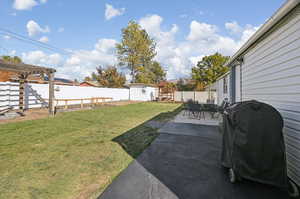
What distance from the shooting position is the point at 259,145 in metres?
2.02

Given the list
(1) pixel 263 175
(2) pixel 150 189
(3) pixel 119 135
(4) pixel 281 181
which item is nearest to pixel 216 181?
(1) pixel 263 175

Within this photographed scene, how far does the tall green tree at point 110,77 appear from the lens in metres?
27.5

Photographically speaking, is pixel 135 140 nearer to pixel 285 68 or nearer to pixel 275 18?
pixel 285 68

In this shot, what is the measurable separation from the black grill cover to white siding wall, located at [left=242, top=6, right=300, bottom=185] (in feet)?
1.61

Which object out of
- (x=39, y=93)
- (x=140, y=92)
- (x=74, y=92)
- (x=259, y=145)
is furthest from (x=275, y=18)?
(x=140, y=92)

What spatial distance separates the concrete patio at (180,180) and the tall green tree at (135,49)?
24353mm

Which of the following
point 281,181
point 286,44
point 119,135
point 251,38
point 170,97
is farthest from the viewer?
point 170,97

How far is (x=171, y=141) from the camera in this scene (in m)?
4.16

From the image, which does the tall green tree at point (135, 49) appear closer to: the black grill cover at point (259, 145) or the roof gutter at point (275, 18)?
the roof gutter at point (275, 18)

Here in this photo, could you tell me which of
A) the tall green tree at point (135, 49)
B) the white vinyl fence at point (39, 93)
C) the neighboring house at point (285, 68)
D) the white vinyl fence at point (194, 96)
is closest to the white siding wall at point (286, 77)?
the neighboring house at point (285, 68)

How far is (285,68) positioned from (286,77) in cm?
16

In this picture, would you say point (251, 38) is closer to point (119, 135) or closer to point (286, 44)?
point (286, 44)

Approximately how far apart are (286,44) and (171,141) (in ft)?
10.4

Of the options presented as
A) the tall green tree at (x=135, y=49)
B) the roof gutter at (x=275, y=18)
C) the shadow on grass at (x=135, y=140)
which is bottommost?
the shadow on grass at (x=135, y=140)
